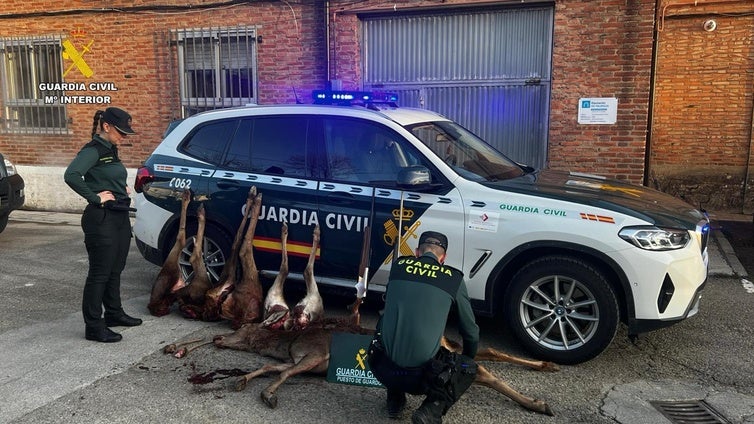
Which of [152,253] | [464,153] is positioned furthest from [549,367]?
[152,253]

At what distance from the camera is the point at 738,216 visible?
32.6ft

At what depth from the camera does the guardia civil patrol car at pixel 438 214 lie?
4188 mm

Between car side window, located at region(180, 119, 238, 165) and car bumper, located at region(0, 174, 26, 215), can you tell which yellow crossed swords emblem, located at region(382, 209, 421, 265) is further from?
car bumper, located at region(0, 174, 26, 215)

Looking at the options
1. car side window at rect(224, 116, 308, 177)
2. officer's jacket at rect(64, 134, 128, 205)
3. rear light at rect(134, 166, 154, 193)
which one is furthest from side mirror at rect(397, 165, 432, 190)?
rear light at rect(134, 166, 154, 193)

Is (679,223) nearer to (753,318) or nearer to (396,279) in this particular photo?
(753,318)

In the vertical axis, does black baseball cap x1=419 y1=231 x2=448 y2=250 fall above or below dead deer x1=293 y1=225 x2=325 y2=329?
above

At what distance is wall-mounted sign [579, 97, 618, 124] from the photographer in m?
8.54

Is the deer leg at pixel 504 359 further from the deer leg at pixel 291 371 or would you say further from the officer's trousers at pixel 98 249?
the officer's trousers at pixel 98 249

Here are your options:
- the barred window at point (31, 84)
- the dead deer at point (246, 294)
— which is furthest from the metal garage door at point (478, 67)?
the barred window at point (31, 84)

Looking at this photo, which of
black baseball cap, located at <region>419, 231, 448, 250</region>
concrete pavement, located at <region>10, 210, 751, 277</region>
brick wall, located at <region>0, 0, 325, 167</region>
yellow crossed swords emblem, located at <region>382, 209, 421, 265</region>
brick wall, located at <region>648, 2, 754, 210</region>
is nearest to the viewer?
black baseball cap, located at <region>419, 231, 448, 250</region>

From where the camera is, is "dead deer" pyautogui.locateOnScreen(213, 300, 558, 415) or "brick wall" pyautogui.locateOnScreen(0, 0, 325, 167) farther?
"brick wall" pyautogui.locateOnScreen(0, 0, 325, 167)

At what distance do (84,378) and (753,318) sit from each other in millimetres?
5360

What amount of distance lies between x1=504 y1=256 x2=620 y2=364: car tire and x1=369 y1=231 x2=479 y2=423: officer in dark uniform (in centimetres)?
121

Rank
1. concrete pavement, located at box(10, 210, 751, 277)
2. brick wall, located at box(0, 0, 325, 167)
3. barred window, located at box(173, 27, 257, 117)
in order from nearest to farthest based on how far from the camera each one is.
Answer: concrete pavement, located at box(10, 210, 751, 277) → brick wall, located at box(0, 0, 325, 167) → barred window, located at box(173, 27, 257, 117)
